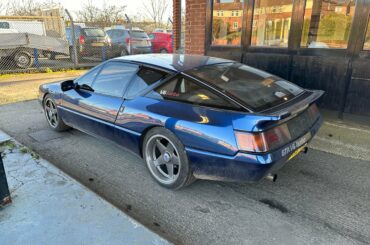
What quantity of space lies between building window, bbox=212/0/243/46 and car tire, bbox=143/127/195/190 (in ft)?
13.3

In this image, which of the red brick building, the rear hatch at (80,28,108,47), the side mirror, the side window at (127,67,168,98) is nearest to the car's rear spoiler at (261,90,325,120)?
the side window at (127,67,168,98)

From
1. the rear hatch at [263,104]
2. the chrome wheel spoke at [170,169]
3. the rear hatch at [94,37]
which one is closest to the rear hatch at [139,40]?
the rear hatch at [94,37]

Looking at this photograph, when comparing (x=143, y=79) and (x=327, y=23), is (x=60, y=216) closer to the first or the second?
(x=143, y=79)

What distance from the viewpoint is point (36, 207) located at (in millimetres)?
2541

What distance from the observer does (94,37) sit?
43.7ft

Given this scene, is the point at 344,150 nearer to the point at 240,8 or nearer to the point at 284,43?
the point at 284,43

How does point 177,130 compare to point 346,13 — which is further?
point 346,13

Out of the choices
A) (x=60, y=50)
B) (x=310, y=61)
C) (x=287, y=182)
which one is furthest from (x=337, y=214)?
(x=60, y=50)

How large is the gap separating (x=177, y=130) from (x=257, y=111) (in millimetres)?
751

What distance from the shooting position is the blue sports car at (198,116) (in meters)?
2.34

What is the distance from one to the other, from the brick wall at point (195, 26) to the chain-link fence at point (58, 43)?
649 centimetres

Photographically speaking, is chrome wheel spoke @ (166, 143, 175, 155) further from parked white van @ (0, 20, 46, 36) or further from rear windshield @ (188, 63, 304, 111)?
parked white van @ (0, 20, 46, 36)

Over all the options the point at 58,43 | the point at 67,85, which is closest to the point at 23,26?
the point at 58,43

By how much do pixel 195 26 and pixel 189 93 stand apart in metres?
4.45
